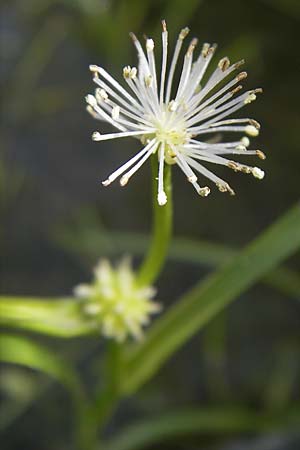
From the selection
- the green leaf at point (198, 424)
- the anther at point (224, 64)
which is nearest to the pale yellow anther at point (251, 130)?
the anther at point (224, 64)

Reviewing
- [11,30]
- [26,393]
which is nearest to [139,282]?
[26,393]

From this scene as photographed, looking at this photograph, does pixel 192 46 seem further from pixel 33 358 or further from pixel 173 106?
pixel 33 358

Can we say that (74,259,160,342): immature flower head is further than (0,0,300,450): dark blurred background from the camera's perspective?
No

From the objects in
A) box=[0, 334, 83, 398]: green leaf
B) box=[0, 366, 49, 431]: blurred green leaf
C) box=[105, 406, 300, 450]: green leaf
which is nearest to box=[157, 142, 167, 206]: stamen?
box=[0, 334, 83, 398]: green leaf

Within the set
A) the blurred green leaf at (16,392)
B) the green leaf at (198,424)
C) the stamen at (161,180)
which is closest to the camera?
the stamen at (161,180)

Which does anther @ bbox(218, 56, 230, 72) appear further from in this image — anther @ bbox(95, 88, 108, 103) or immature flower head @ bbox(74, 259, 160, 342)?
immature flower head @ bbox(74, 259, 160, 342)

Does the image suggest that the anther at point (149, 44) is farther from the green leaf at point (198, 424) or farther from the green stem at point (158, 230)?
the green leaf at point (198, 424)
